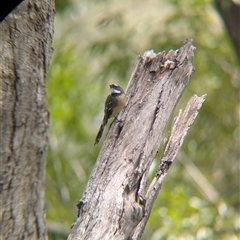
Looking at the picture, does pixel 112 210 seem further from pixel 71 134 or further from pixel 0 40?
pixel 71 134

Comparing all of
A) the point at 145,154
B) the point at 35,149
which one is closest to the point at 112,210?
the point at 145,154

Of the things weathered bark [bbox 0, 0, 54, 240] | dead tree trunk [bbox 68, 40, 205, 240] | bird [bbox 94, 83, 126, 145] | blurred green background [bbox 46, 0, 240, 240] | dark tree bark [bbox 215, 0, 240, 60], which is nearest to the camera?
weathered bark [bbox 0, 0, 54, 240]

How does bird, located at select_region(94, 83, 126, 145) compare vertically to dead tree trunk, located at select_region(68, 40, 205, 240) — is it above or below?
above

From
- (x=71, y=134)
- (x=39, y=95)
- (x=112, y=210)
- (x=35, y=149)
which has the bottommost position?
(x=112, y=210)

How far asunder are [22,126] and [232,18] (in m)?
3.74

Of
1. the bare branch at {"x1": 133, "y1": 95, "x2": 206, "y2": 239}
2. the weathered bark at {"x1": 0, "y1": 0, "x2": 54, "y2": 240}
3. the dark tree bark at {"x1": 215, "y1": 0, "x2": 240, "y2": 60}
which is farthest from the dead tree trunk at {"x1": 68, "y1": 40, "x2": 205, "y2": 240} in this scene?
the dark tree bark at {"x1": 215, "y1": 0, "x2": 240, "y2": 60}

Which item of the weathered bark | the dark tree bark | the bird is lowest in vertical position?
the weathered bark

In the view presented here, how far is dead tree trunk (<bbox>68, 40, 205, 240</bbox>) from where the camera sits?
80.5 inches

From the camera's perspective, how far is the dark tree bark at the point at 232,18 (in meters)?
5.18

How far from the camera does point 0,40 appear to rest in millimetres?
1843

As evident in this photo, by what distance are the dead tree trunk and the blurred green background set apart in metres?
2.92

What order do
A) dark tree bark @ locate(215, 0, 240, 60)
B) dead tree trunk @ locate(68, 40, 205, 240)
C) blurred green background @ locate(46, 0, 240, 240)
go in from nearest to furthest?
1. dead tree trunk @ locate(68, 40, 205, 240)
2. dark tree bark @ locate(215, 0, 240, 60)
3. blurred green background @ locate(46, 0, 240, 240)

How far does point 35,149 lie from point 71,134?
15.8 feet

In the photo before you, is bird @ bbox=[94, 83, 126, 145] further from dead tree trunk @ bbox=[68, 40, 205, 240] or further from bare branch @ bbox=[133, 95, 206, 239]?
bare branch @ bbox=[133, 95, 206, 239]
